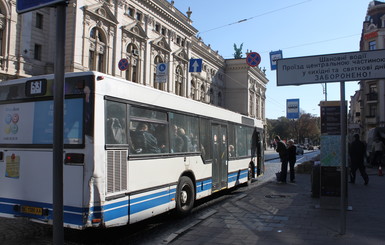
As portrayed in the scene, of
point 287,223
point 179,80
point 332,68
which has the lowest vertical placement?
point 287,223

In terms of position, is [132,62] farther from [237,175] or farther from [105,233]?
[105,233]

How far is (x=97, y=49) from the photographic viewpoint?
3253 cm

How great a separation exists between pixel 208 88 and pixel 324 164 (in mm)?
54906

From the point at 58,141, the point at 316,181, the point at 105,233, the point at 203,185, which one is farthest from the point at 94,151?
the point at 316,181

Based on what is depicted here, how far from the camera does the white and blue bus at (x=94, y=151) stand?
204 inches

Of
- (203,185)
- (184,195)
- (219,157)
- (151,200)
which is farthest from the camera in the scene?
(219,157)

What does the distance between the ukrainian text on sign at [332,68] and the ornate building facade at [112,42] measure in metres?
24.6

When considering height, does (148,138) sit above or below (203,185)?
above

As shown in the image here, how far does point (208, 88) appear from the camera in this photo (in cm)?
6250

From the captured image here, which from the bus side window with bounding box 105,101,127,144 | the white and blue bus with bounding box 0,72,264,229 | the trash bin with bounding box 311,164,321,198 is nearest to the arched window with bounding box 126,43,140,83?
the trash bin with bounding box 311,164,321,198

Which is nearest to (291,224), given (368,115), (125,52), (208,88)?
(125,52)

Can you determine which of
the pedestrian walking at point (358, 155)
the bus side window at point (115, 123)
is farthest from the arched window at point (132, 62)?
the bus side window at point (115, 123)

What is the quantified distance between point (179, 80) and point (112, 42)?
15.9 meters

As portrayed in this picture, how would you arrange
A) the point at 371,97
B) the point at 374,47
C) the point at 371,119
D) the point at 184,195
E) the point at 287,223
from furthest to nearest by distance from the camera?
the point at 371,119 < the point at 371,97 < the point at 374,47 < the point at 184,195 < the point at 287,223
